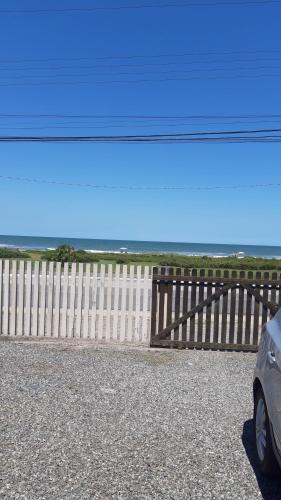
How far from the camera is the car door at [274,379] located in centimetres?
347

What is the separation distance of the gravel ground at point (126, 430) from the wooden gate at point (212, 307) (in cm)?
98

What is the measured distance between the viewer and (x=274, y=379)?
12.2 ft

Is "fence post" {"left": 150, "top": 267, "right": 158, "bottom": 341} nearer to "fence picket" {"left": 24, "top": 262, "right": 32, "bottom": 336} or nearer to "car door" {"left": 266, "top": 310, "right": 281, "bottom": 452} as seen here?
"fence picket" {"left": 24, "top": 262, "right": 32, "bottom": 336}

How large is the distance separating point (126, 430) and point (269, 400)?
→ 5.48ft

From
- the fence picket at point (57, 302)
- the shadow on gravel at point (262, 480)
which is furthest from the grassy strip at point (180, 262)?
the shadow on gravel at point (262, 480)

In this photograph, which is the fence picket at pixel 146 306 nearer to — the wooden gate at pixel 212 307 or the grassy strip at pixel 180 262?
the wooden gate at pixel 212 307

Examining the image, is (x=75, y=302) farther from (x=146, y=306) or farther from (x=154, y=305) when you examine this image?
(x=154, y=305)

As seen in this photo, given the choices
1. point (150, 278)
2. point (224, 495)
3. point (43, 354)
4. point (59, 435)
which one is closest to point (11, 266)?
point (43, 354)

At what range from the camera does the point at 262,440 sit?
4.02m

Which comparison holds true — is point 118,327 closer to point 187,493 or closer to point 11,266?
point 11,266

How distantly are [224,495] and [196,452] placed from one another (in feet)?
2.42

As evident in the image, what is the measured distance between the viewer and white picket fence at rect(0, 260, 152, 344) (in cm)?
916


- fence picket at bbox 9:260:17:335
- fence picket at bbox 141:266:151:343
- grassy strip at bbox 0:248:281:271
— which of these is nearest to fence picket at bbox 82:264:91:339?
fence picket at bbox 141:266:151:343

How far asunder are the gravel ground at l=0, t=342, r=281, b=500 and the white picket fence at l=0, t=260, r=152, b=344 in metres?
1.24
